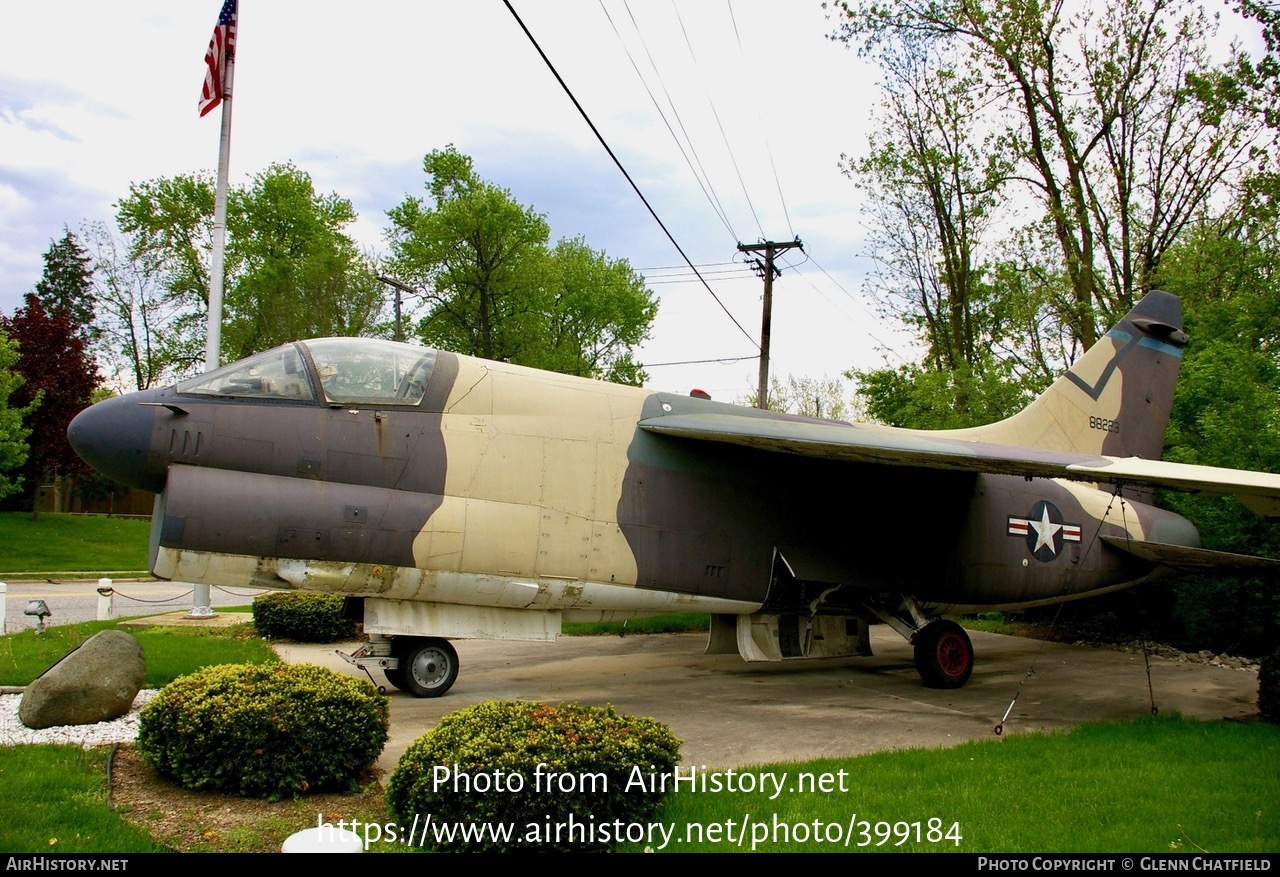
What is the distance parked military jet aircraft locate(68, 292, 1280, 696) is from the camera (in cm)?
801

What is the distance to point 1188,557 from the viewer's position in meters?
12.9

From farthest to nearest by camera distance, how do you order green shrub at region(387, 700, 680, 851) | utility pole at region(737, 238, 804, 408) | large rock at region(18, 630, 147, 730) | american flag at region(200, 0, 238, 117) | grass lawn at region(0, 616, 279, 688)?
utility pole at region(737, 238, 804, 408) → american flag at region(200, 0, 238, 117) → grass lawn at region(0, 616, 279, 688) → large rock at region(18, 630, 147, 730) → green shrub at region(387, 700, 680, 851)

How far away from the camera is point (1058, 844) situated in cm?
502

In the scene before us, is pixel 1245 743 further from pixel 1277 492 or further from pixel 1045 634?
pixel 1045 634

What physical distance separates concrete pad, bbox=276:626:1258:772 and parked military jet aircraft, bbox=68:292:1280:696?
29.7 inches

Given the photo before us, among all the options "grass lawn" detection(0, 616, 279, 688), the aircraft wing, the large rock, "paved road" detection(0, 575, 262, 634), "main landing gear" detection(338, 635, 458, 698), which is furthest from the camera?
"paved road" detection(0, 575, 262, 634)

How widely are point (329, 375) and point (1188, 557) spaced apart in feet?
40.6

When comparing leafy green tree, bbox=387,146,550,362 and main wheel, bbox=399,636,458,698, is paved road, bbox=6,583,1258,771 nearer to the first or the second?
main wheel, bbox=399,636,458,698

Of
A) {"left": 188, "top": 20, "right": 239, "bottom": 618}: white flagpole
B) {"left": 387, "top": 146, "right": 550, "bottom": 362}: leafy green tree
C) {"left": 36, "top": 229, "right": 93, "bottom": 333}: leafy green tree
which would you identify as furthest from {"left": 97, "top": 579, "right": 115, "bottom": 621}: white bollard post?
{"left": 36, "top": 229, "right": 93, "bottom": 333}: leafy green tree

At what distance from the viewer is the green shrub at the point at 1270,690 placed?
9.20m

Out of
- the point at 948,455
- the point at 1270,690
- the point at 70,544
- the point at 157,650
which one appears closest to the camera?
the point at 948,455

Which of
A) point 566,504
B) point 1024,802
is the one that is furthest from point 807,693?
point 1024,802

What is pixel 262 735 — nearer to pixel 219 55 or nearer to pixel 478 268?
pixel 219 55

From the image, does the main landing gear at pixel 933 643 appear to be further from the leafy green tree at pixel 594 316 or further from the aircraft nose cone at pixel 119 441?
the leafy green tree at pixel 594 316
